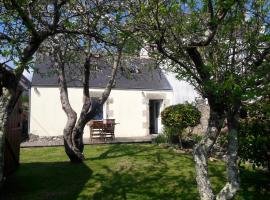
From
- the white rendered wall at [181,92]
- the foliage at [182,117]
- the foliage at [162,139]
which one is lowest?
the foliage at [162,139]

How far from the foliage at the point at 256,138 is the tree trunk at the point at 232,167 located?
1940 millimetres

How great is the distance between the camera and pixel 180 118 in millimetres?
16547

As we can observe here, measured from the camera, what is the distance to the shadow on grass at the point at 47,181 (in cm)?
896

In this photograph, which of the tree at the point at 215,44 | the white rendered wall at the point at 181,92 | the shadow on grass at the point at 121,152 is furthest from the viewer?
the white rendered wall at the point at 181,92

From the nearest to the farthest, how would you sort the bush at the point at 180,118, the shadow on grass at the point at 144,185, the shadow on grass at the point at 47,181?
1. the shadow on grass at the point at 144,185
2. the shadow on grass at the point at 47,181
3. the bush at the point at 180,118

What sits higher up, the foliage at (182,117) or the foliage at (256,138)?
the foliage at (182,117)

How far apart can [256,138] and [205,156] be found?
2583 mm

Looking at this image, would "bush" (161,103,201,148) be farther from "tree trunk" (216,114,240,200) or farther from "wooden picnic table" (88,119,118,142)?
"tree trunk" (216,114,240,200)

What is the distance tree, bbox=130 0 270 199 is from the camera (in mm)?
6090

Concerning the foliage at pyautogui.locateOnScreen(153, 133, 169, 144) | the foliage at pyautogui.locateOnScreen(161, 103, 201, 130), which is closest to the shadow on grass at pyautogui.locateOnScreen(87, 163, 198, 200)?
the foliage at pyautogui.locateOnScreen(161, 103, 201, 130)

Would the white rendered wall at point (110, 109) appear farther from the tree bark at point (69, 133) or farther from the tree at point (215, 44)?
the tree at point (215, 44)

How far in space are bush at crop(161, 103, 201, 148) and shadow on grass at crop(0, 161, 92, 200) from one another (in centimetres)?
549

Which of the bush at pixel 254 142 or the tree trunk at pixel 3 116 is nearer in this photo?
the tree trunk at pixel 3 116

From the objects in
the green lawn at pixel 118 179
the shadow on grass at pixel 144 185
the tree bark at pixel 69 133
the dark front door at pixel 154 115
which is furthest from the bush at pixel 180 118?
the dark front door at pixel 154 115
